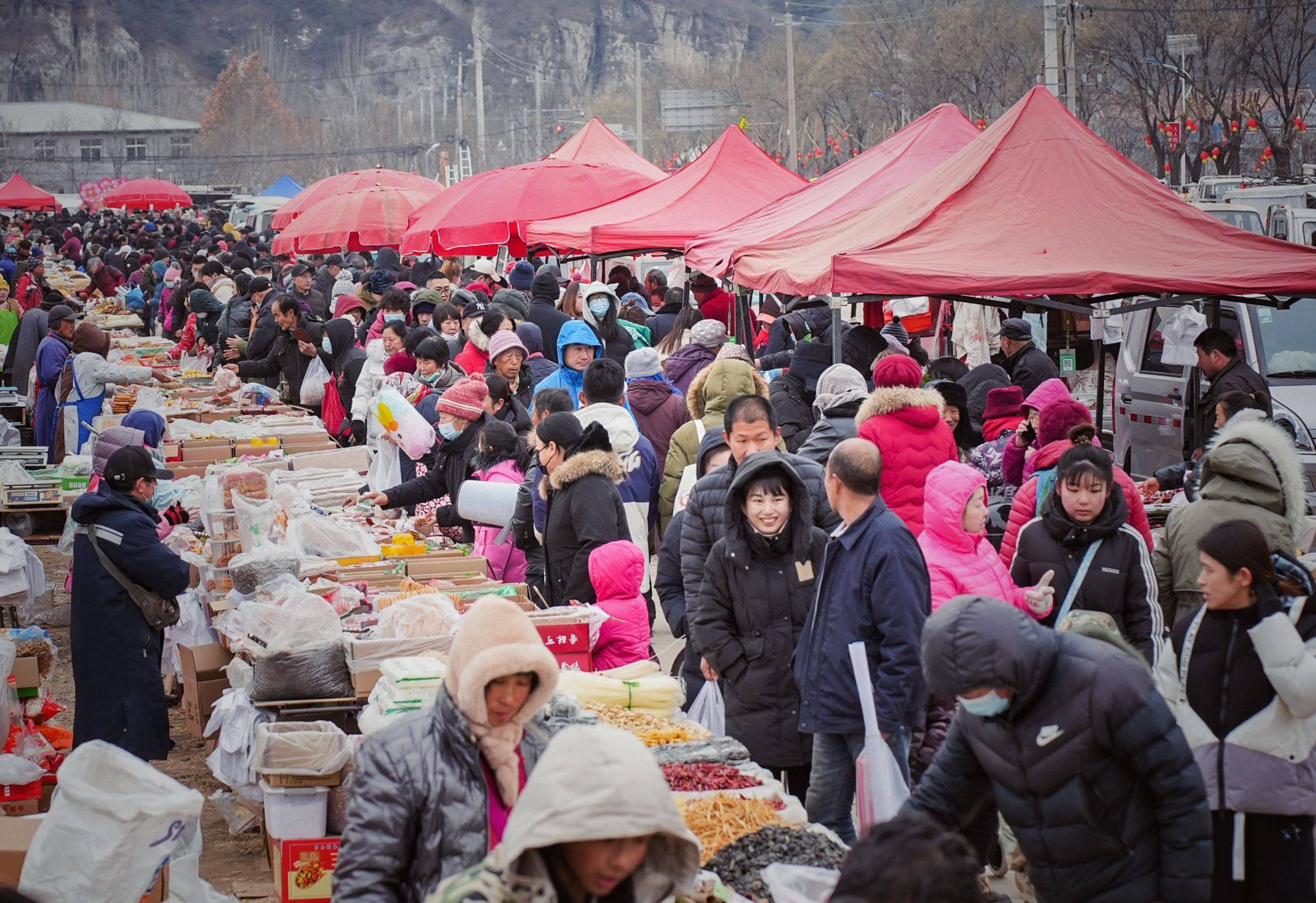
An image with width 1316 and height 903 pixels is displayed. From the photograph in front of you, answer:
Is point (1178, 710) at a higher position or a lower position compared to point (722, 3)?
lower

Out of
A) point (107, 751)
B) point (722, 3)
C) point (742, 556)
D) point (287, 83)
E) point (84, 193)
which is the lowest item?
point (107, 751)

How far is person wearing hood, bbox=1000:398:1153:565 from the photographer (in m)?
5.69

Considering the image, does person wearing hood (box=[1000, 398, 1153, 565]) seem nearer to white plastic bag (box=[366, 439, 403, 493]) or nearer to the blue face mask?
the blue face mask

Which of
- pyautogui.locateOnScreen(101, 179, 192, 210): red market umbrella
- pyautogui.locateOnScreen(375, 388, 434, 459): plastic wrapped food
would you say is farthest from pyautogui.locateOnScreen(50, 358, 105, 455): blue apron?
pyautogui.locateOnScreen(101, 179, 192, 210): red market umbrella

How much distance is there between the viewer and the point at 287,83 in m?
138

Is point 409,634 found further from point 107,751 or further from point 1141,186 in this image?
point 1141,186

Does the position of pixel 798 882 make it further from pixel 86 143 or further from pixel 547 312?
pixel 86 143

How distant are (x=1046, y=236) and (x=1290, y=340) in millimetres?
2945

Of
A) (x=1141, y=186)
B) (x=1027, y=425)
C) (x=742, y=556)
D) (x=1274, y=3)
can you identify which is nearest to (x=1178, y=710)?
(x=742, y=556)

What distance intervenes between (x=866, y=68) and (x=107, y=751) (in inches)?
2127

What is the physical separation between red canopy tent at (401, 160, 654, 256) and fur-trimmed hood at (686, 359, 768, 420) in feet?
26.0

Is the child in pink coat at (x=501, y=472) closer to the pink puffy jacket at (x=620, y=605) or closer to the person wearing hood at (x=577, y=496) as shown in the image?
the person wearing hood at (x=577, y=496)

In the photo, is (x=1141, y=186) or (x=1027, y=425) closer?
(x=1027, y=425)

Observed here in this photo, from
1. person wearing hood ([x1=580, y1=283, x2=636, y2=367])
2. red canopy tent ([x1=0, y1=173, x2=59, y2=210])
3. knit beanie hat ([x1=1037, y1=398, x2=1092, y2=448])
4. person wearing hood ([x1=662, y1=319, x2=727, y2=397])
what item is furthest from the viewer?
red canopy tent ([x1=0, y1=173, x2=59, y2=210])
